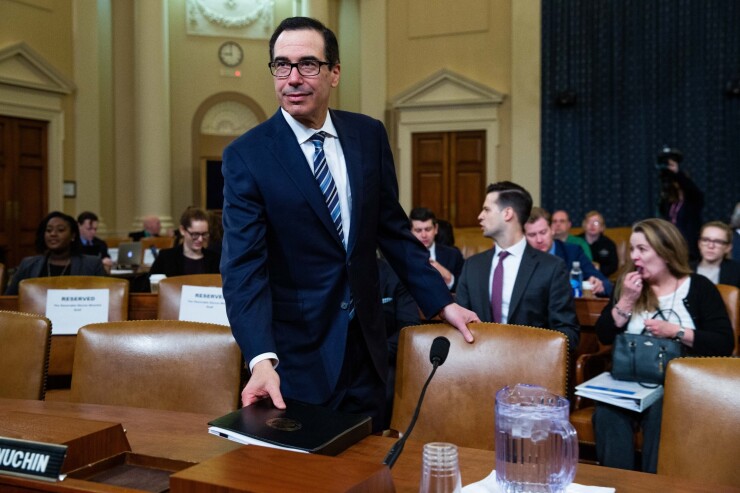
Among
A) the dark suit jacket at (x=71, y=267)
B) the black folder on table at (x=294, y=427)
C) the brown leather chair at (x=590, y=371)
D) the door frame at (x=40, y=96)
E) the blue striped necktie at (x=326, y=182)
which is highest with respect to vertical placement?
the door frame at (x=40, y=96)

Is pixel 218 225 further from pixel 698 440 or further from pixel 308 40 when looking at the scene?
pixel 698 440

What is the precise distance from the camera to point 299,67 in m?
1.78

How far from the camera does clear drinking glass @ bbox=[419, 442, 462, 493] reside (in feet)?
3.82

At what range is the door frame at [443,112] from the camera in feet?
39.1

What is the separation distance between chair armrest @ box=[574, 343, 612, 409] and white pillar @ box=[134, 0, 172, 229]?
8.41 meters

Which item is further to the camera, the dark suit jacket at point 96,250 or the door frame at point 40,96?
the door frame at point 40,96

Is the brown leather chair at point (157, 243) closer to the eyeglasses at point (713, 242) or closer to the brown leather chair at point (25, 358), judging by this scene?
the eyeglasses at point (713, 242)

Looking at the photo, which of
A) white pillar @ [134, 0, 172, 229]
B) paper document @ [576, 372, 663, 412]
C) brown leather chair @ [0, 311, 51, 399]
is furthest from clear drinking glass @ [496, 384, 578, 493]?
white pillar @ [134, 0, 172, 229]

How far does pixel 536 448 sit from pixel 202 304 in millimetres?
2344

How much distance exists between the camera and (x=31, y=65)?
33.1ft

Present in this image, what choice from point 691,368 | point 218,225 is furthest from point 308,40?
point 218,225

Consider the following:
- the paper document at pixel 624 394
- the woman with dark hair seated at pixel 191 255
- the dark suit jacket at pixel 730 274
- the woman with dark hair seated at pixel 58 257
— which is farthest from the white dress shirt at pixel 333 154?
the dark suit jacket at pixel 730 274

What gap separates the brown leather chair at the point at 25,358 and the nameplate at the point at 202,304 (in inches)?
40.4

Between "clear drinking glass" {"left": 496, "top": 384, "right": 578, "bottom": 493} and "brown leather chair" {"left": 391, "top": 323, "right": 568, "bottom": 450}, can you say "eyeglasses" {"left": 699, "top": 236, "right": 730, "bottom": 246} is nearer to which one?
"brown leather chair" {"left": 391, "top": 323, "right": 568, "bottom": 450}
